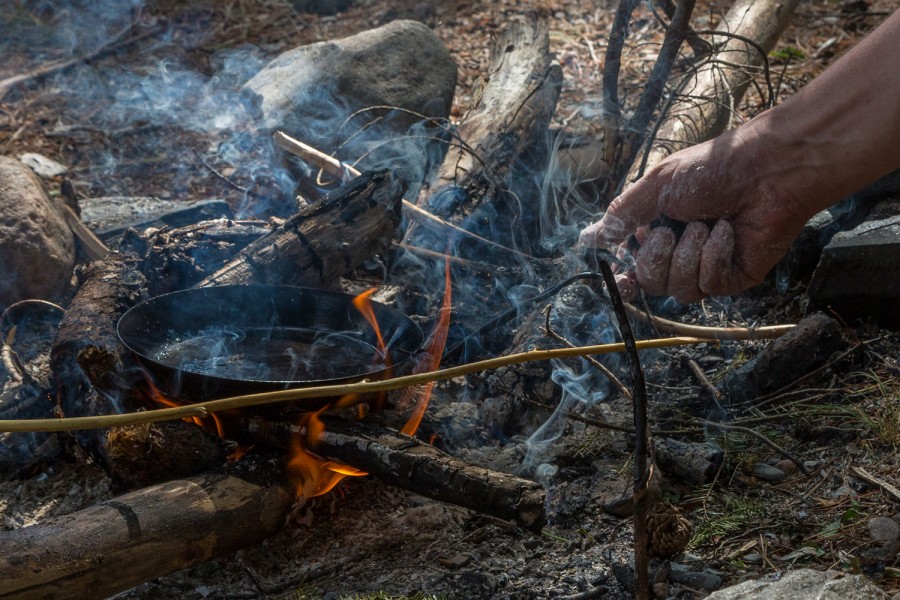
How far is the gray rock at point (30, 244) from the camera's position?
4258mm

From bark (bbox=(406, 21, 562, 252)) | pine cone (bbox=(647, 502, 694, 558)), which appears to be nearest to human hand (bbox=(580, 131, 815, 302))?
pine cone (bbox=(647, 502, 694, 558))

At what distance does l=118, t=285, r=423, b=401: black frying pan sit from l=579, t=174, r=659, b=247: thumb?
808 millimetres

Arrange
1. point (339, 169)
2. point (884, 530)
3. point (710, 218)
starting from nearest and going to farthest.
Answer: point (884, 530) → point (710, 218) → point (339, 169)

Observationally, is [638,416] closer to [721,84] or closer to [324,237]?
[324,237]

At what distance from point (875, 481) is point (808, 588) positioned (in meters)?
0.75

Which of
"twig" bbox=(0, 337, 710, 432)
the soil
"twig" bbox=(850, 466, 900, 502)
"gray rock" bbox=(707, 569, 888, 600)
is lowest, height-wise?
the soil

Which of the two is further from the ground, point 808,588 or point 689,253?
point 689,253

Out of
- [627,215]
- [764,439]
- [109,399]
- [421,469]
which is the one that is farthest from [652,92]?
[109,399]

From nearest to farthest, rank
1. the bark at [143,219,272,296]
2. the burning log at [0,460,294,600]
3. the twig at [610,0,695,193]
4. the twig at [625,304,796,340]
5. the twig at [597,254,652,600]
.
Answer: the twig at [597,254,652,600]
the burning log at [0,460,294,600]
the twig at [625,304,796,340]
the twig at [610,0,695,193]
the bark at [143,219,272,296]

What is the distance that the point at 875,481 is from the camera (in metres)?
2.65

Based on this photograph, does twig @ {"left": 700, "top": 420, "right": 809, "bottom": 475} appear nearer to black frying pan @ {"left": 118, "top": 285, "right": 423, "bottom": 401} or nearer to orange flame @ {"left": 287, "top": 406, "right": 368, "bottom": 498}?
black frying pan @ {"left": 118, "top": 285, "right": 423, "bottom": 401}

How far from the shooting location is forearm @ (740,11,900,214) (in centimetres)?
231

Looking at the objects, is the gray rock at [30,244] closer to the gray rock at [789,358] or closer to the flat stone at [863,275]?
the gray rock at [789,358]

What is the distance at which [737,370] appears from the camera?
3.42 m
